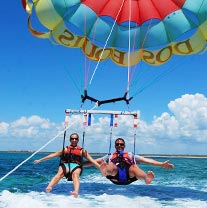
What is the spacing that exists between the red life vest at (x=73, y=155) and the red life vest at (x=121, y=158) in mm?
747

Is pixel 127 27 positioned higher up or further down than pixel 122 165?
higher up

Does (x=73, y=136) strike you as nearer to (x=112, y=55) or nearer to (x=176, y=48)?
(x=112, y=55)

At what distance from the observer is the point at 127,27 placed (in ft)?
37.4

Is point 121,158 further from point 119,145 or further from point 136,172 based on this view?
point 136,172

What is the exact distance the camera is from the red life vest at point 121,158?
8.11 m

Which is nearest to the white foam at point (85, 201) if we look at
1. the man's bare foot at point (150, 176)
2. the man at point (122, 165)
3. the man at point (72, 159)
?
the man at point (72, 159)

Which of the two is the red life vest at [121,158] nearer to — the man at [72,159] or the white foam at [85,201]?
the man at [72,159]

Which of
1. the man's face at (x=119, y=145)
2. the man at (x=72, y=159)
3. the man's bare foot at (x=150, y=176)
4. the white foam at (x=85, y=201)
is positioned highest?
the man's face at (x=119, y=145)

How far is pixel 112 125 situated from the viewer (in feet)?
27.9

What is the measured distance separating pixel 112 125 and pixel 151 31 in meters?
3.98

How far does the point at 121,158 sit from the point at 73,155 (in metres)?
1.08

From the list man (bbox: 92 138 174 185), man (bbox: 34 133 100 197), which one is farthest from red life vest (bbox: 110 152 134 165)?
man (bbox: 34 133 100 197)

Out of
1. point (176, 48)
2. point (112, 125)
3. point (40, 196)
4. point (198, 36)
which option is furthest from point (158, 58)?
point (40, 196)

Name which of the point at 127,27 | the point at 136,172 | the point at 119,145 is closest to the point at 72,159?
the point at 119,145
